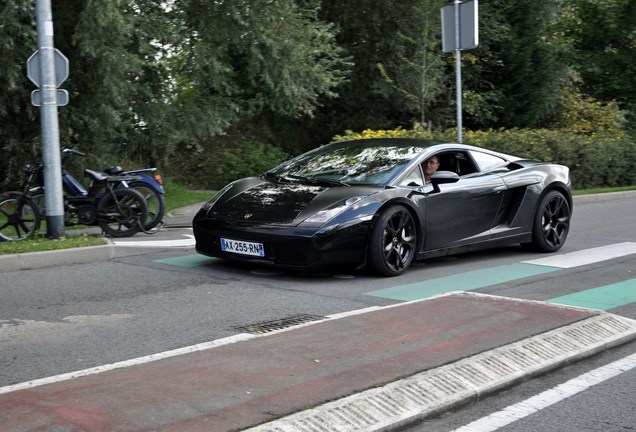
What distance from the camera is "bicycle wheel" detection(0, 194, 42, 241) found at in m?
10.3

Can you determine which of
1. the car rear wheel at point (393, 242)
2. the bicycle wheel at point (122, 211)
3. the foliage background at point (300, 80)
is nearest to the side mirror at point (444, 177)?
the car rear wheel at point (393, 242)

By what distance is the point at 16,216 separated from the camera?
10344 millimetres

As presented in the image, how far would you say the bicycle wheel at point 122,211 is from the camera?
34.8 feet

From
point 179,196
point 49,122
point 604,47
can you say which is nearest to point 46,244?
point 49,122

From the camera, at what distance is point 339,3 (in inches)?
916

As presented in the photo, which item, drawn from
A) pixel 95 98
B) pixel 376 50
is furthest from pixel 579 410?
pixel 376 50

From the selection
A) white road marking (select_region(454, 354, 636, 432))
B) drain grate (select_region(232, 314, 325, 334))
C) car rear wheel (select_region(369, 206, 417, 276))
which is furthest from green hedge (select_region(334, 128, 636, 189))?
white road marking (select_region(454, 354, 636, 432))

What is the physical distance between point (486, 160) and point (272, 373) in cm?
546

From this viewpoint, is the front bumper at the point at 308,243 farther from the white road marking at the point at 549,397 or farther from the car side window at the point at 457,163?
the white road marking at the point at 549,397

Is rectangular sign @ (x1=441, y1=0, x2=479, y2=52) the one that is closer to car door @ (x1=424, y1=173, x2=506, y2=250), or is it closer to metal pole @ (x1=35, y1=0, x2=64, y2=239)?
car door @ (x1=424, y1=173, x2=506, y2=250)

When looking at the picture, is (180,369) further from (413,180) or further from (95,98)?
(95,98)

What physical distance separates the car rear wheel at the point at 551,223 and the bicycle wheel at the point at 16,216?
6.11 m

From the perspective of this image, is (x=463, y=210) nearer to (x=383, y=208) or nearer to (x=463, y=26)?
(x=383, y=208)

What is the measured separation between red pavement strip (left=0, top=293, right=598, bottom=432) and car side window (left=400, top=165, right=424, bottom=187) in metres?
2.16
